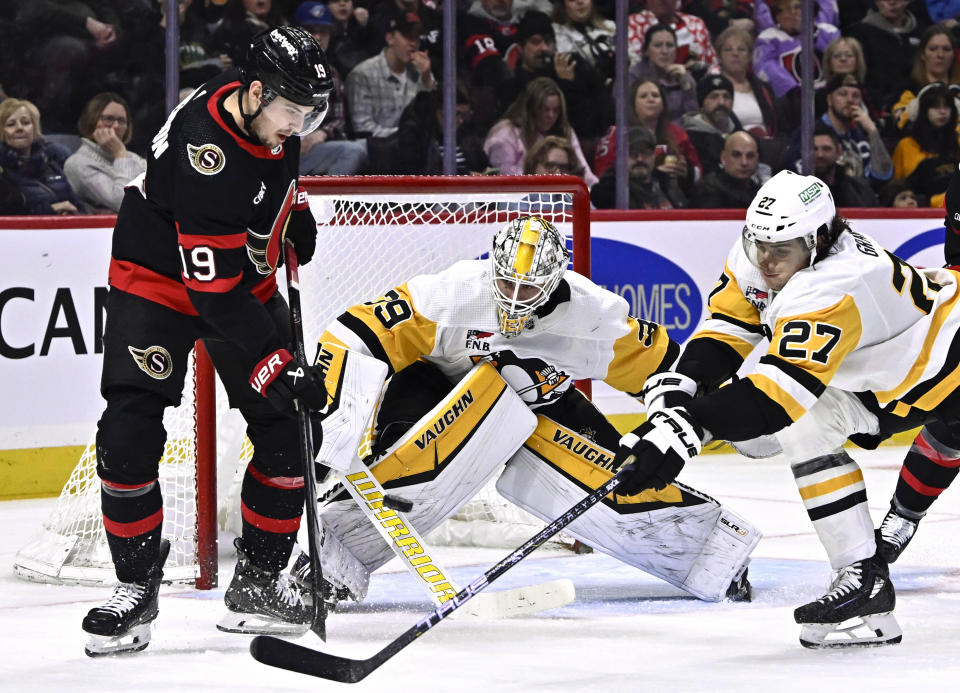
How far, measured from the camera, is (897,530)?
11.7ft

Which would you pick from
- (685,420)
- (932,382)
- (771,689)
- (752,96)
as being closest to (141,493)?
(685,420)

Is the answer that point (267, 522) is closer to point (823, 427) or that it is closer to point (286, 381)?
point (286, 381)

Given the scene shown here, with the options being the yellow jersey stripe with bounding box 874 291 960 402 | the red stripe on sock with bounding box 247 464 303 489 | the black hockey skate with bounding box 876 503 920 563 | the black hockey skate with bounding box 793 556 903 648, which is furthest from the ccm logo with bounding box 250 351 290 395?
the black hockey skate with bounding box 876 503 920 563

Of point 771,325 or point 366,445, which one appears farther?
point 366,445

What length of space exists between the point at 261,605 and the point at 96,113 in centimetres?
246

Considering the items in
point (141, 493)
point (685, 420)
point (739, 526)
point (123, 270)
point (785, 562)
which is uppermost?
point (123, 270)

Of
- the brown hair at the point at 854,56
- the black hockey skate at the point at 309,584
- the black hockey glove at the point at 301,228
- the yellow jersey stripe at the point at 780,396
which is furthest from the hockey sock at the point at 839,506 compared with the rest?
the brown hair at the point at 854,56

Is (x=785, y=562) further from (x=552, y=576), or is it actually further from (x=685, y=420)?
(x=685, y=420)

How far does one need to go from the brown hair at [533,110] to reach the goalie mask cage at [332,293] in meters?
1.58

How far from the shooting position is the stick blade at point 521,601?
305 cm

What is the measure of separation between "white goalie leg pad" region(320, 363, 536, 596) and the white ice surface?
0.17 meters

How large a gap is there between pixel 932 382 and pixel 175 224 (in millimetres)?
1474

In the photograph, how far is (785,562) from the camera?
3771 millimetres

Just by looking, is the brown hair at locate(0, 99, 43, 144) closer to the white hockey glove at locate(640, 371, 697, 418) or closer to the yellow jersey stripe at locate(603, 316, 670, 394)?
the yellow jersey stripe at locate(603, 316, 670, 394)
